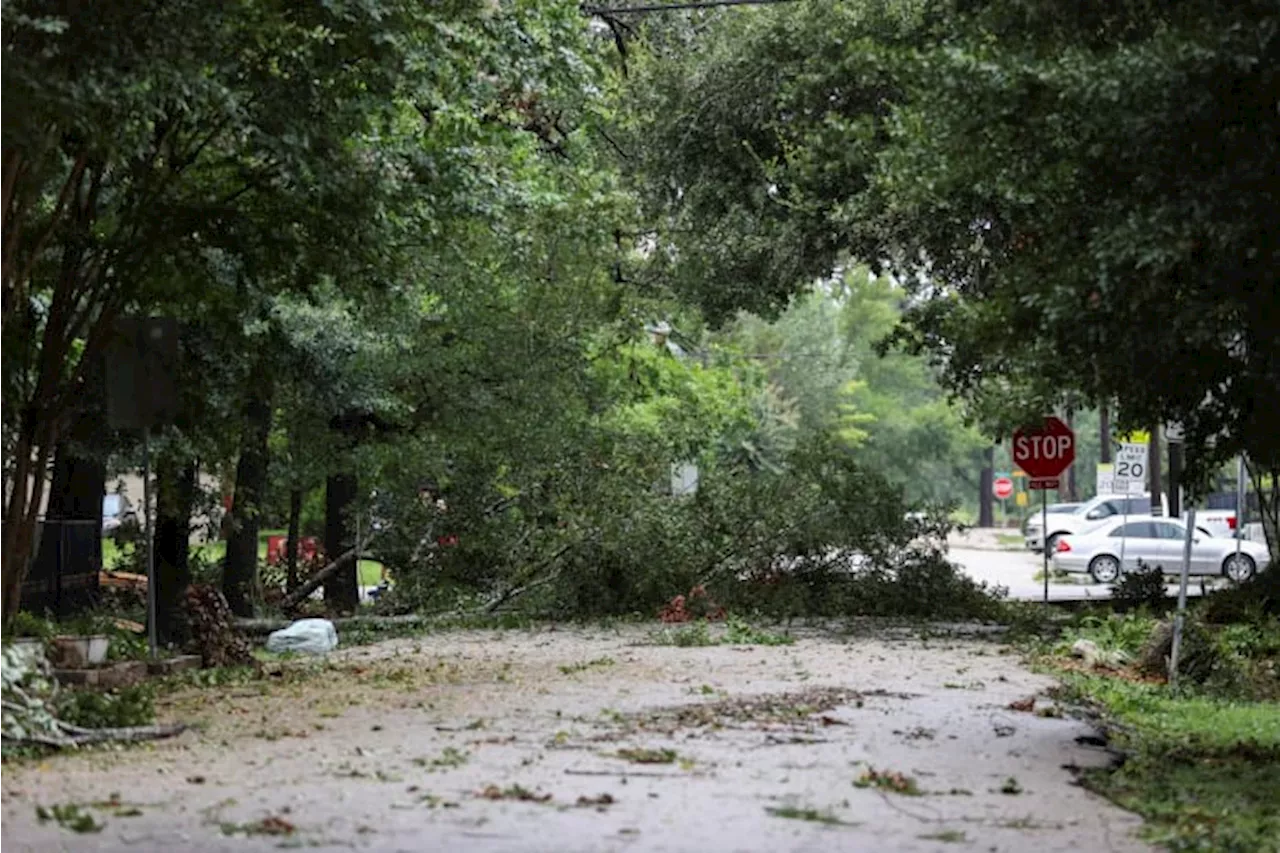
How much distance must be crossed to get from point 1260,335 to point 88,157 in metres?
9.41

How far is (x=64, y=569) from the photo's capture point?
23.6 m

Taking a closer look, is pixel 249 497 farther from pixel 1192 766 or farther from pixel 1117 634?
pixel 1192 766

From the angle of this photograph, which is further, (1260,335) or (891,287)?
(891,287)

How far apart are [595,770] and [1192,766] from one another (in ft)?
12.8

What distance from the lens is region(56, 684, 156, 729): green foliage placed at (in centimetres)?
1276

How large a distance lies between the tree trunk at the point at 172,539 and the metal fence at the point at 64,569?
4.07 feet

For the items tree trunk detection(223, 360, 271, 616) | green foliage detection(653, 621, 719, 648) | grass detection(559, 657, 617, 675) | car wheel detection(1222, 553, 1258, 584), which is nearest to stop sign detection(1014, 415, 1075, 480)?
green foliage detection(653, 621, 719, 648)

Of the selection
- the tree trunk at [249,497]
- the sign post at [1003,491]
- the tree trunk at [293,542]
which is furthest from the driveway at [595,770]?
the sign post at [1003,491]

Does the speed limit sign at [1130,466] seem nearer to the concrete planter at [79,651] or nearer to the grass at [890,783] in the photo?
the concrete planter at [79,651]

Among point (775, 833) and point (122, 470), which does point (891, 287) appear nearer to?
point (122, 470)

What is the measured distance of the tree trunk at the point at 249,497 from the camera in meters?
21.7

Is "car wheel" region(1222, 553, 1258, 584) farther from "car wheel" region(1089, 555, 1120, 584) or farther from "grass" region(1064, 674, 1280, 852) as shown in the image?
"grass" region(1064, 674, 1280, 852)

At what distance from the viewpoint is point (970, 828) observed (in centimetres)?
895

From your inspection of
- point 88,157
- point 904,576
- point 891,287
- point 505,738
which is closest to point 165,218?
point 88,157
